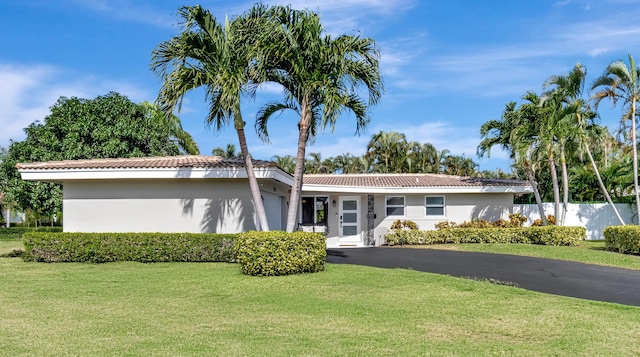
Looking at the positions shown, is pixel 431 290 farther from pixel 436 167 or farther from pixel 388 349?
pixel 436 167

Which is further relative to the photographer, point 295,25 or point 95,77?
point 95,77

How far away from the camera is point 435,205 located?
2584cm

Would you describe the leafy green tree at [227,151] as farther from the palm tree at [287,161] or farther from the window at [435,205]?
the window at [435,205]

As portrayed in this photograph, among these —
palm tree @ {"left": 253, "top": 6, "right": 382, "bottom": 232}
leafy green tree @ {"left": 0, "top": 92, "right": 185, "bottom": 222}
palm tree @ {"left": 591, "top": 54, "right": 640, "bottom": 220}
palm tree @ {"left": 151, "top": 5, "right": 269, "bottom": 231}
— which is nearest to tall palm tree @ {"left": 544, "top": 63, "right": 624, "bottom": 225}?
palm tree @ {"left": 591, "top": 54, "right": 640, "bottom": 220}

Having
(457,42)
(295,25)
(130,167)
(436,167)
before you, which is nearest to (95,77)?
(130,167)

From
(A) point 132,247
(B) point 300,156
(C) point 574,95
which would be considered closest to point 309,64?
(B) point 300,156

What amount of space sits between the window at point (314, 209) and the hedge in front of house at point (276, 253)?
36.1 feet

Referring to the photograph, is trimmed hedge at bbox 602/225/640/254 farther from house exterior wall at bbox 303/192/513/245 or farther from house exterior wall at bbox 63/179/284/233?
house exterior wall at bbox 63/179/284/233

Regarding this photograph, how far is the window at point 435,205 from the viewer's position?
2584 centimetres

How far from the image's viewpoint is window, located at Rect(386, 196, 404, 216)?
25.6m

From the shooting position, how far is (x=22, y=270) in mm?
14422

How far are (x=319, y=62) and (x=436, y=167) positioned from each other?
34.8 meters

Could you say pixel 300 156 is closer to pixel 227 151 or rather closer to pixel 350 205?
pixel 350 205

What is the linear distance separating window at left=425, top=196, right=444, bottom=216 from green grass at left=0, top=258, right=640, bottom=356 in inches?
517
